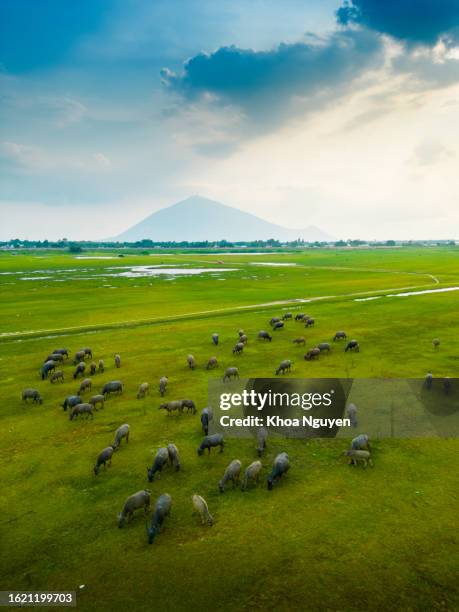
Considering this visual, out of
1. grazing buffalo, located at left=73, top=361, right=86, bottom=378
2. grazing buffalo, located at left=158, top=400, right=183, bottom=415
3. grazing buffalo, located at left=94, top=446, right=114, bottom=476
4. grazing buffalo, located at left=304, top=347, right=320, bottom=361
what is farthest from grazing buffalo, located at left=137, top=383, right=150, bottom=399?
grazing buffalo, located at left=304, top=347, right=320, bottom=361

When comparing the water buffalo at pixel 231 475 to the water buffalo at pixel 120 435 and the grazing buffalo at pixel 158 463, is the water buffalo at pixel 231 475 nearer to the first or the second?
the grazing buffalo at pixel 158 463

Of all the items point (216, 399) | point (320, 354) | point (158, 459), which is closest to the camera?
point (158, 459)

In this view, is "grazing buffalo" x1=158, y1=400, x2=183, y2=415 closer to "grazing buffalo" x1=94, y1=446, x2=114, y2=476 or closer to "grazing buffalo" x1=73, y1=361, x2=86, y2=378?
"grazing buffalo" x1=94, y1=446, x2=114, y2=476

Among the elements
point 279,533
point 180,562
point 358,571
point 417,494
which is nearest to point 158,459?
point 180,562

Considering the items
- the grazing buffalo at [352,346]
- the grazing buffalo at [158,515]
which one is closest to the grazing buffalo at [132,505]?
the grazing buffalo at [158,515]

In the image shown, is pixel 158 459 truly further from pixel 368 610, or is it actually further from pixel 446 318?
pixel 446 318

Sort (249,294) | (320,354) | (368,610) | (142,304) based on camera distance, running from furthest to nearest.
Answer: (249,294)
(142,304)
(320,354)
(368,610)

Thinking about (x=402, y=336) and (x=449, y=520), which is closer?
(x=449, y=520)
